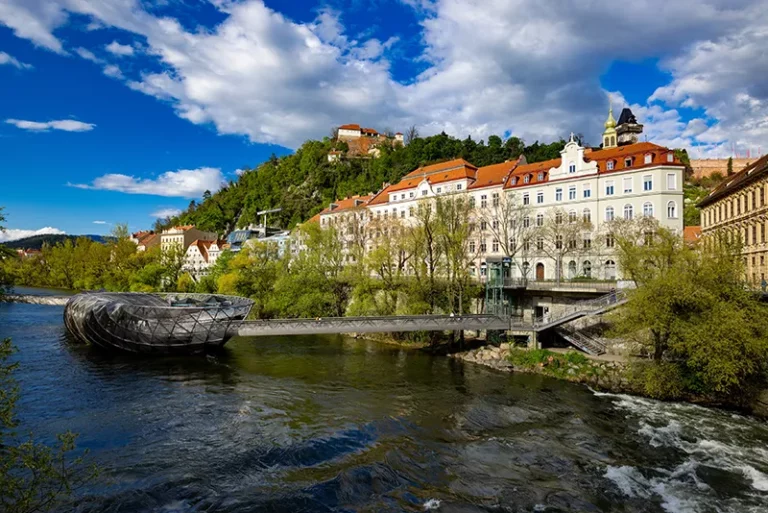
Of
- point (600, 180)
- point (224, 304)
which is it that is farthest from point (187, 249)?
point (600, 180)

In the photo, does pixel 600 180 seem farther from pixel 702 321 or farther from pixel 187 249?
pixel 187 249

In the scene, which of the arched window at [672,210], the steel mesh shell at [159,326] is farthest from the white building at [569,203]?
the steel mesh shell at [159,326]

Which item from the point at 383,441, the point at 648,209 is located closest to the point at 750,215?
the point at 648,209

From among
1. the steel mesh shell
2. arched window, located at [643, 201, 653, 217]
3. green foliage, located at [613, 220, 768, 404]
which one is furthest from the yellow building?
the steel mesh shell

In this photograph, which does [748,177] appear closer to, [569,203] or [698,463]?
[569,203]

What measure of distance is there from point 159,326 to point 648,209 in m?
36.1

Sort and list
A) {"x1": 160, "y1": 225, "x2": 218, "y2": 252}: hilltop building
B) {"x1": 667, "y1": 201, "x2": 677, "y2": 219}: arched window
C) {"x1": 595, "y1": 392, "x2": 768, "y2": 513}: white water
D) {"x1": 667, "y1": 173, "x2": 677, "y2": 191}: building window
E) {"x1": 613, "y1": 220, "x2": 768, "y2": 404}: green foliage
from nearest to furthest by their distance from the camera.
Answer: {"x1": 595, "y1": 392, "x2": 768, "y2": 513}: white water → {"x1": 613, "y1": 220, "x2": 768, "y2": 404}: green foliage → {"x1": 667, "y1": 201, "x2": 677, "y2": 219}: arched window → {"x1": 667, "y1": 173, "x2": 677, "y2": 191}: building window → {"x1": 160, "y1": 225, "x2": 218, "y2": 252}: hilltop building

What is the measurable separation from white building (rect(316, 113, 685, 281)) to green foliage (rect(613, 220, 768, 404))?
41.0 feet

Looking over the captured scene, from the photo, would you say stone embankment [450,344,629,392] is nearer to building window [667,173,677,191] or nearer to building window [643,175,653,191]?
building window [643,175,653,191]

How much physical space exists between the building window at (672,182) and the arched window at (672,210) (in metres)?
1.13

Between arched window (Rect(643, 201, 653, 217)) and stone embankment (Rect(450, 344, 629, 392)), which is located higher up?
arched window (Rect(643, 201, 653, 217))

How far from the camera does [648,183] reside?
3466 centimetres

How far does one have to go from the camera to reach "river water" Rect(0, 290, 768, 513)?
11.2 metres

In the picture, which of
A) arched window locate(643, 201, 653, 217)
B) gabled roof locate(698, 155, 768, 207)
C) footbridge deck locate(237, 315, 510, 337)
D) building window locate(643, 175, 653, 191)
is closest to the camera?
footbridge deck locate(237, 315, 510, 337)
